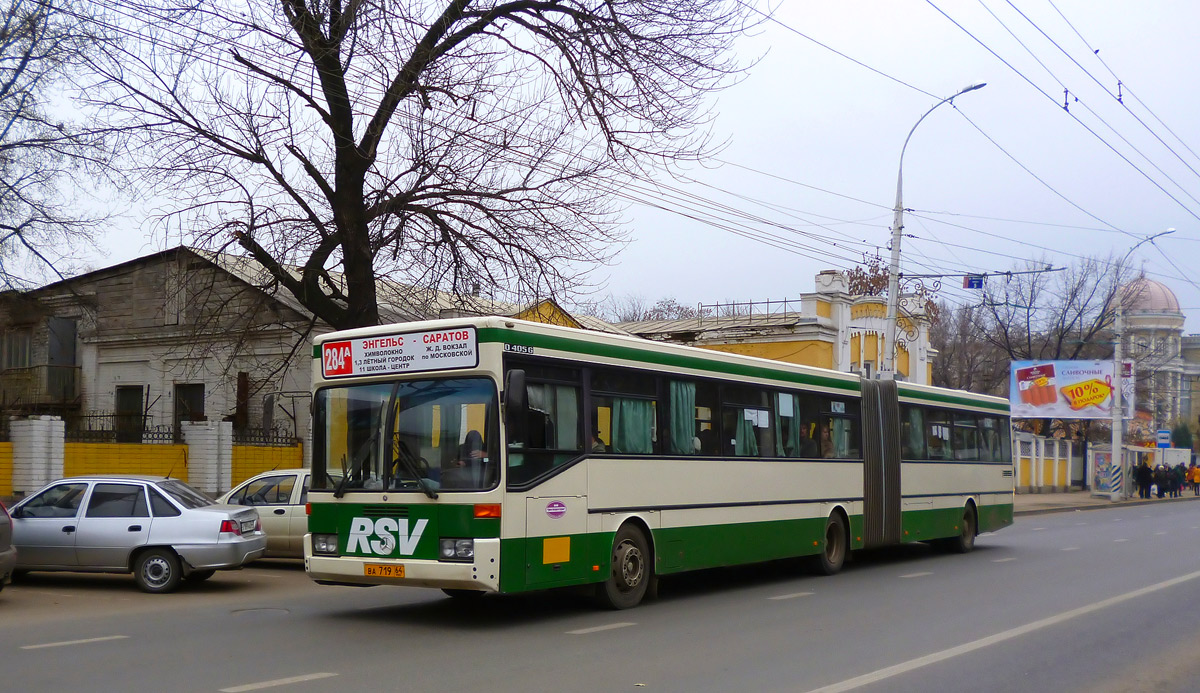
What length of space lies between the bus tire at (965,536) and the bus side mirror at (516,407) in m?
12.7

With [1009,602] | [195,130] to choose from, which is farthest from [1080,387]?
[195,130]

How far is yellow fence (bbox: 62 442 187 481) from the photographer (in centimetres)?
2300

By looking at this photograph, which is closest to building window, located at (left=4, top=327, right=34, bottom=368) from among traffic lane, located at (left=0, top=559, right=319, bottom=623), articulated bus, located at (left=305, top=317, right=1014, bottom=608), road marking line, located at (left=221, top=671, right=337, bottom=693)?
traffic lane, located at (left=0, top=559, right=319, bottom=623)

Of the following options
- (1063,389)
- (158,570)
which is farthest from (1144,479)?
(158,570)

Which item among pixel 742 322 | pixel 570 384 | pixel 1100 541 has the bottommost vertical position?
pixel 1100 541

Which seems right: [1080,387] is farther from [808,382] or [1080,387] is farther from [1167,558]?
[808,382]

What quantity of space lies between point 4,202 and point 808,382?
59.7 ft

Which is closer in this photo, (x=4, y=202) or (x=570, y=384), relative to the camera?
(x=570, y=384)

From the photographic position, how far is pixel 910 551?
21.6 meters

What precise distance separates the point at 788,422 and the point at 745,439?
1.37 meters

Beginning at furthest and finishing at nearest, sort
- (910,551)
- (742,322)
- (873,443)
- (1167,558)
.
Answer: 1. (742,322)
2. (910,551)
3. (1167,558)
4. (873,443)

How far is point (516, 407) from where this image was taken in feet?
34.4

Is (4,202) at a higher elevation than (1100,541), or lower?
higher

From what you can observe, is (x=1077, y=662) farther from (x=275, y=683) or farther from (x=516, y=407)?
(x=275, y=683)
